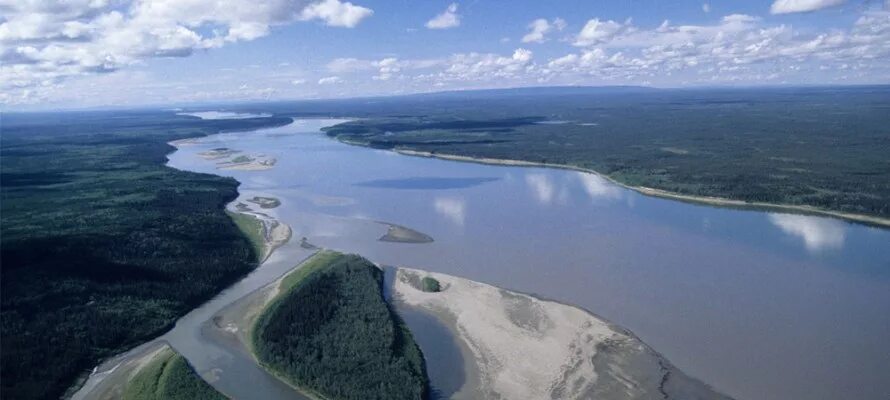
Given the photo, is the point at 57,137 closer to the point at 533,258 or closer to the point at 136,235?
the point at 136,235

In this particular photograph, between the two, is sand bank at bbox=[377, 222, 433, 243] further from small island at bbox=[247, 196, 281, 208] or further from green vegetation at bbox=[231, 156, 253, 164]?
green vegetation at bbox=[231, 156, 253, 164]

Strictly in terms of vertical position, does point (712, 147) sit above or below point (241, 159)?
below

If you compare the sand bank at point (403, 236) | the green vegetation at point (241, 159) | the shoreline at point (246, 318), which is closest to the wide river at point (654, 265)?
the shoreline at point (246, 318)

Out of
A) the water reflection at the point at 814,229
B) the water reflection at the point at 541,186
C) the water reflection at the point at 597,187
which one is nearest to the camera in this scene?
the water reflection at the point at 814,229

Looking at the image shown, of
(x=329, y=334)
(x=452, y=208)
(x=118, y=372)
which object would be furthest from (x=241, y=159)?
(x=329, y=334)

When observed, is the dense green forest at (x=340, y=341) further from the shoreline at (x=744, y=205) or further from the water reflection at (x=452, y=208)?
the shoreline at (x=744, y=205)

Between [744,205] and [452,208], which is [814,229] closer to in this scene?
[744,205]
